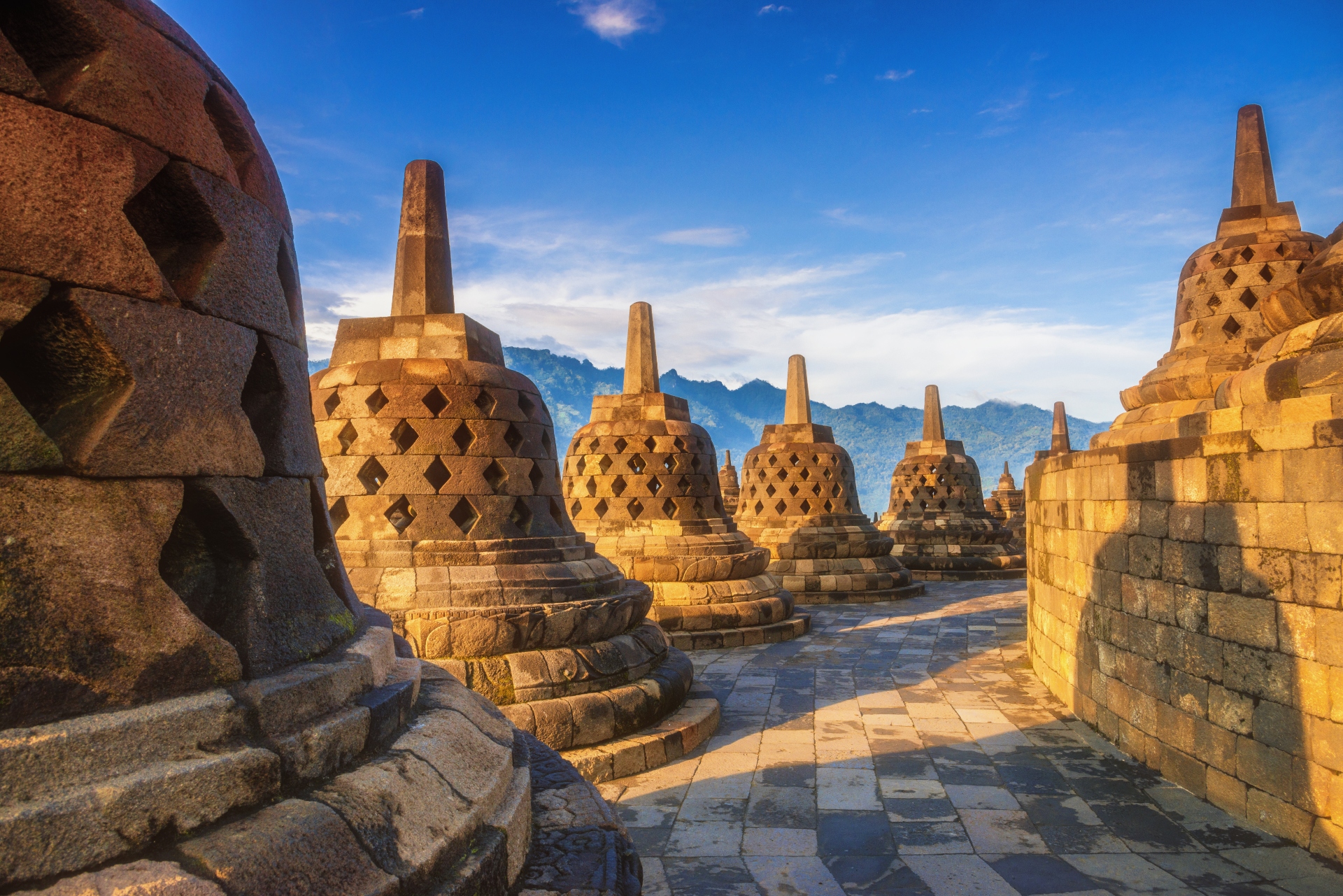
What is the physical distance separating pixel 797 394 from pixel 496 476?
9693 millimetres

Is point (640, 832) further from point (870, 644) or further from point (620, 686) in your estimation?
point (870, 644)

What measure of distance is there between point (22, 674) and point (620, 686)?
13.1 feet

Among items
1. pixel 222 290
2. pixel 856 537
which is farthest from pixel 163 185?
pixel 856 537

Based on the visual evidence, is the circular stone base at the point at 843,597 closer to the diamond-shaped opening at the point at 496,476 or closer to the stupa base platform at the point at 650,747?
the stupa base platform at the point at 650,747

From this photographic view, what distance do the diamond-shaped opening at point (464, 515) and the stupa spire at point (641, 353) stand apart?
4783mm

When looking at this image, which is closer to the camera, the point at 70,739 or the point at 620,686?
the point at 70,739

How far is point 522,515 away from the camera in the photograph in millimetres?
5363

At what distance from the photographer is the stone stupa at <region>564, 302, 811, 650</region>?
352 inches

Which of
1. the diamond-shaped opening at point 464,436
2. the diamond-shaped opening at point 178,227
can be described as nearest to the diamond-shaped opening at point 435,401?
the diamond-shaped opening at point 464,436

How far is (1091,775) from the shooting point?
4.64m

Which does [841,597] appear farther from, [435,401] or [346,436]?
[346,436]

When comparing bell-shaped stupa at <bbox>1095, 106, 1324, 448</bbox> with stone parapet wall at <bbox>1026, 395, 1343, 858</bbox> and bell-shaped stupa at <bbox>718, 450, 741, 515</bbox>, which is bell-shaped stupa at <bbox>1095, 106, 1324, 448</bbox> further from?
bell-shaped stupa at <bbox>718, 450, 741, 515</bbox>

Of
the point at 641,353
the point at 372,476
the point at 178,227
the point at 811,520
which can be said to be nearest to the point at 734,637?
the point at 641,353

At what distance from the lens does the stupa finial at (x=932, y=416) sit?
17.6 metres
